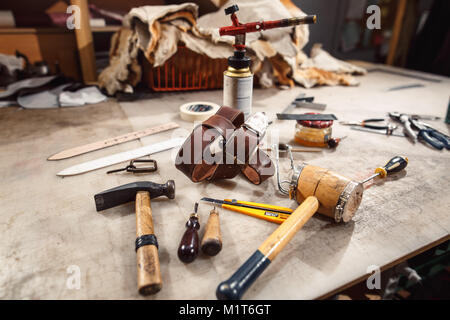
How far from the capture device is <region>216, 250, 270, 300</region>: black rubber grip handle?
0.50 meters

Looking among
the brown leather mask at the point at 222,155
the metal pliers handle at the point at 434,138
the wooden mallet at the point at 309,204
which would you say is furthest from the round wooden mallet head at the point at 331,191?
the metal pliers handle at the point at 434,138

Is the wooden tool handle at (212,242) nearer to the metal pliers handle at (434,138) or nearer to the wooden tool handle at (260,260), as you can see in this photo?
the wooden tool handle at (260,260)

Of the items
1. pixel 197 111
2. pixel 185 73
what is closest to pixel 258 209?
pixel 197 111

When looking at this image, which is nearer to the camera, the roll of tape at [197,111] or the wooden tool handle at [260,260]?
the wooden tool handle at [260,260]

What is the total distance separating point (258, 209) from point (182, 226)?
210mm

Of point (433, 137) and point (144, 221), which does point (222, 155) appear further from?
point (433, 137)

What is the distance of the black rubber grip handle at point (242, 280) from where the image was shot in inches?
19.5

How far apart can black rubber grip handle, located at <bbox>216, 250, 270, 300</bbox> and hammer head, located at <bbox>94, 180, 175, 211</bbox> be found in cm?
35

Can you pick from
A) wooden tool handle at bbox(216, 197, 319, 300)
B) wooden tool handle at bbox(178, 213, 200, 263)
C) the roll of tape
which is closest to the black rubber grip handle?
wooden tool handle at bbox(216, 197, 319, 300)

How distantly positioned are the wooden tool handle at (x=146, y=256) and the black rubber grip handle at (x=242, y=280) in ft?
0.40

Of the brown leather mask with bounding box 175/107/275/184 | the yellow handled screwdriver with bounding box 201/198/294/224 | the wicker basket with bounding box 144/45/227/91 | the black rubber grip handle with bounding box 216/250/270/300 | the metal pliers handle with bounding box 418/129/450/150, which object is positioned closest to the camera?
the black rubber grip handle with bounding box 216/250/270/300

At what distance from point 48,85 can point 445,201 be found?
2.04m

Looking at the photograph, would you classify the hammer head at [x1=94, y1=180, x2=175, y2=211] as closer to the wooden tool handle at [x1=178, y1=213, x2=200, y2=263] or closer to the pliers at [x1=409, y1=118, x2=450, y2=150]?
the wooden tool handle at [x1=178, y1=213, x2=200, y2=263]
